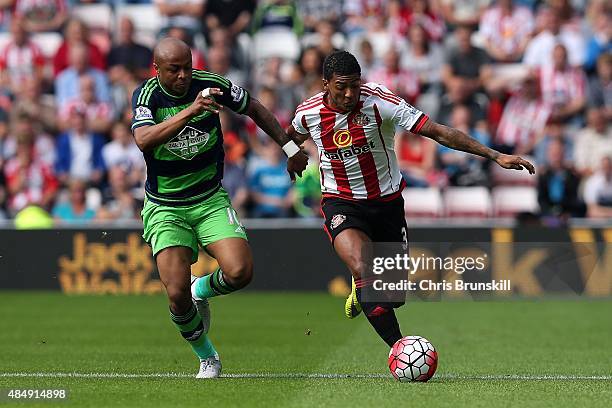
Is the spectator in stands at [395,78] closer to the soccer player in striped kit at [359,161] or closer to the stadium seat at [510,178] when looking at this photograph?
the stadium seat at [510,178]

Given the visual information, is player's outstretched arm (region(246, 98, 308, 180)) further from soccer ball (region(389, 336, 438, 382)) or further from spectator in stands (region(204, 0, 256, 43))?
spectator in stands (region(204, 0, 256, 43))

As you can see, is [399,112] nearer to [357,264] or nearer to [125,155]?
[357,264]

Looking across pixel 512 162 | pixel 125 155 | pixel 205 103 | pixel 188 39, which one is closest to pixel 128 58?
pixel 188 39

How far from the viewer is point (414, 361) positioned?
8930 mm

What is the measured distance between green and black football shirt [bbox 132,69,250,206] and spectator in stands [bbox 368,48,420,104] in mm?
10810

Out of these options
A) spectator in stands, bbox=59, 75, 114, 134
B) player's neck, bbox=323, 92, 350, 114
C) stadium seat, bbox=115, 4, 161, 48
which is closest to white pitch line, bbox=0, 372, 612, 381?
player's neck, bbox=323, 92, 350, 114

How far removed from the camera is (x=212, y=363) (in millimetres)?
9469

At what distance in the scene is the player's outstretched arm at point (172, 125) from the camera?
8.68 meters

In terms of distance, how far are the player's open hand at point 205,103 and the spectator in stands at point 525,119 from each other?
1165 centimetres

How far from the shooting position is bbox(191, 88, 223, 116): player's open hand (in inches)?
341

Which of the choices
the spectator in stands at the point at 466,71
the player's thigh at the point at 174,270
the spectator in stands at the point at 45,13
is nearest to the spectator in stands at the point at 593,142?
the spectator in stands at the point at 466,71

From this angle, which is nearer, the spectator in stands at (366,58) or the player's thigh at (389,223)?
the player's thigh at (389,223)

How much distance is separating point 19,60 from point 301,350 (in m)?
11.8

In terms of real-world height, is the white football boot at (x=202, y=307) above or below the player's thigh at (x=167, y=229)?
below
